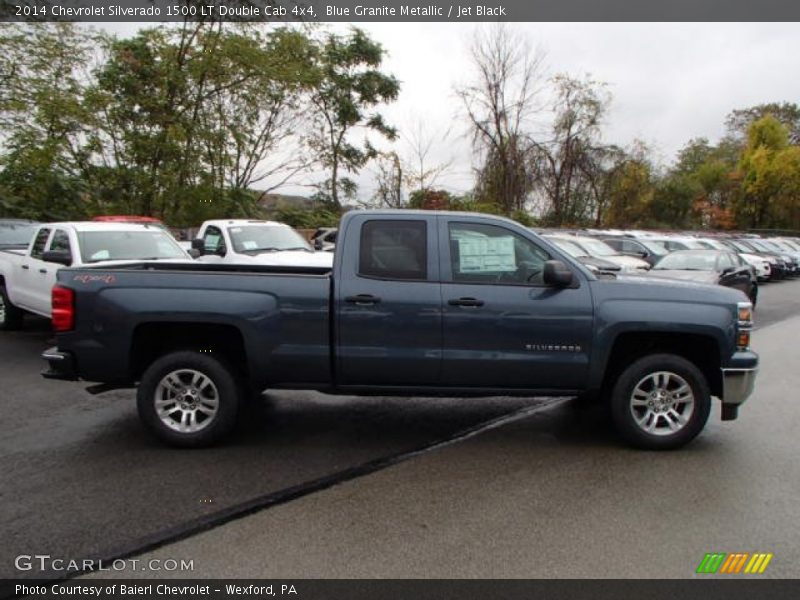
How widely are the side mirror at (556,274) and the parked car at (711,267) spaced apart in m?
9.44

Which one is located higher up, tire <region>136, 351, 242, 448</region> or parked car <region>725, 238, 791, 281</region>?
parked car <region>725, 238, 791, 281</region>

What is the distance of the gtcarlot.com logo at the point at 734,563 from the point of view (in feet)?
11.3

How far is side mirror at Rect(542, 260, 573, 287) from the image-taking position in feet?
16.6

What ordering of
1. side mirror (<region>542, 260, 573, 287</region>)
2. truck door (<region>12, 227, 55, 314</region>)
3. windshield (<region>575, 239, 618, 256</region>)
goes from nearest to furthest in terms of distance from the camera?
side mirror (<region>542, 260, 573, 287</region>) < truck door (<region>12, 227, 55, 314</region>) < windshield (<region>575, 239, 618, 256</region>)


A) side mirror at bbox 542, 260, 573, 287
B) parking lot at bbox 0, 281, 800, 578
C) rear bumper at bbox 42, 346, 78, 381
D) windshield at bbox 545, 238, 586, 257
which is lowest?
parking lot at bbox 0, 281, 800, 578

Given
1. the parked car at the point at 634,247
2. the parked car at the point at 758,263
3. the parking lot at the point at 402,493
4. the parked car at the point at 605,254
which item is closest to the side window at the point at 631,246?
the parked car at the point at 634,247

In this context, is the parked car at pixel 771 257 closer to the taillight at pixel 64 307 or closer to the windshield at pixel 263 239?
the windshield at pixel 263 239

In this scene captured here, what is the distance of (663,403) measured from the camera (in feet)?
17.4

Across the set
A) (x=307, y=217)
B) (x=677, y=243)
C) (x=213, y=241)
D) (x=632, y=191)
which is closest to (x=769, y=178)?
(x=632, y=191)

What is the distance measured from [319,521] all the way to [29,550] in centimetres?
161

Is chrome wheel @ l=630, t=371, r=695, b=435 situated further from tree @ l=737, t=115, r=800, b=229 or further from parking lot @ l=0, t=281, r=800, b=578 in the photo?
tree @ l=737, t=115, r=800, b=229

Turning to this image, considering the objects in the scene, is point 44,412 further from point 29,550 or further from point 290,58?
point 290,58

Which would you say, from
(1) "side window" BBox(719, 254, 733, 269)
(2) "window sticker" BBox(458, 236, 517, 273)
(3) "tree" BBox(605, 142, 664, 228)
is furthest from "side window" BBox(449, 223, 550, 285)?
(3) "tree" BBox(605, 142, 664, 228)

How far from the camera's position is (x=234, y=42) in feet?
68.6
